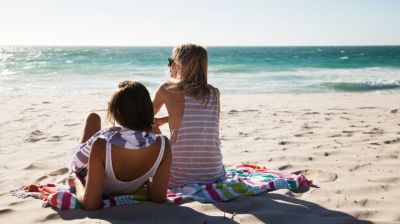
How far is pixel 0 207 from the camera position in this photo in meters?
2.91

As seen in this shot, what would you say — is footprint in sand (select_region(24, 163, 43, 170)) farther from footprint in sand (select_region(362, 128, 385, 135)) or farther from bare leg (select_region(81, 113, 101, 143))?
footprint in sand (select_region(362, 128, 385, 135))

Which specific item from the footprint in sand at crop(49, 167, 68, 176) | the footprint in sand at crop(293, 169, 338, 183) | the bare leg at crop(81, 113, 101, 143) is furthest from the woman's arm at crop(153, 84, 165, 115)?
the footprint in sand at crop(293, 169, 338, 183)

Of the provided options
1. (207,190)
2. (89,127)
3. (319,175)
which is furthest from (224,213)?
(319,175)

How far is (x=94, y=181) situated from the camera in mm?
2707

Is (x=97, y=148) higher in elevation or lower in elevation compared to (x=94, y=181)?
higher

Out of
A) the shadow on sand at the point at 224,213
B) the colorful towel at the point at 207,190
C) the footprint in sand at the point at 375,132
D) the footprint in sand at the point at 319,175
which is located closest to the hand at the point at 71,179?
the colorful towel at the point at 207,190

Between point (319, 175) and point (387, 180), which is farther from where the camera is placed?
point (319, 175)

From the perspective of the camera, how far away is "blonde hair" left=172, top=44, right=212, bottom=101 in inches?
125

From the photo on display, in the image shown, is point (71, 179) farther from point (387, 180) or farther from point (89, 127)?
point (387, 180)

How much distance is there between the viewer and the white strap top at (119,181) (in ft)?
8.90

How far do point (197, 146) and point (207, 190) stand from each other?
340 millimetres

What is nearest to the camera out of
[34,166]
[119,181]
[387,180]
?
[119,181]

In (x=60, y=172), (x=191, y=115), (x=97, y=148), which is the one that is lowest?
(x=60, y=172)

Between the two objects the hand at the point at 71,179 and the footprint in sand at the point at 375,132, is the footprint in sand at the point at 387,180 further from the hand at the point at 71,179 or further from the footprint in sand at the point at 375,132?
the hand at the point at 71,179
